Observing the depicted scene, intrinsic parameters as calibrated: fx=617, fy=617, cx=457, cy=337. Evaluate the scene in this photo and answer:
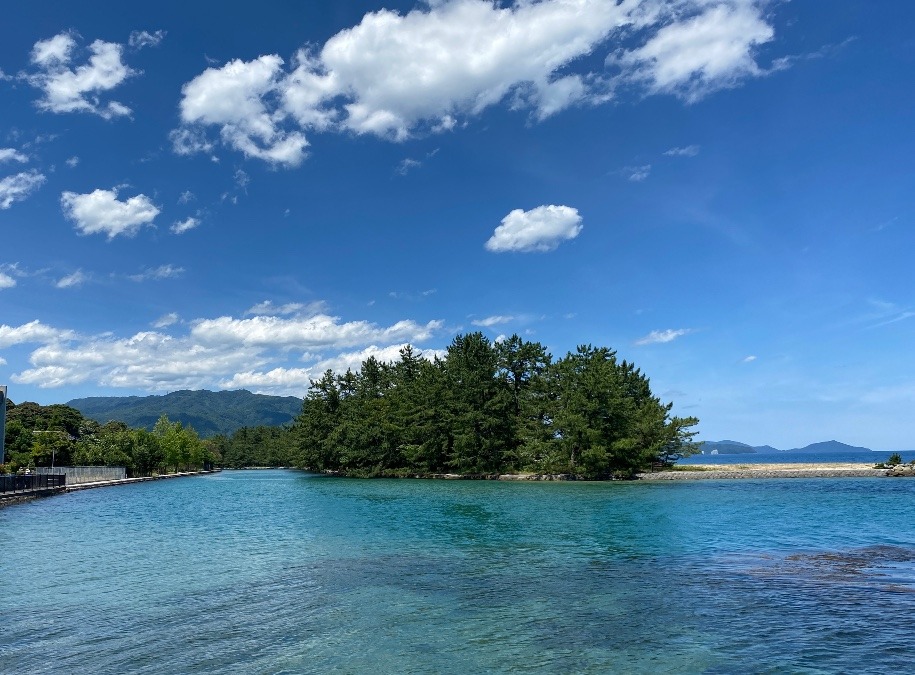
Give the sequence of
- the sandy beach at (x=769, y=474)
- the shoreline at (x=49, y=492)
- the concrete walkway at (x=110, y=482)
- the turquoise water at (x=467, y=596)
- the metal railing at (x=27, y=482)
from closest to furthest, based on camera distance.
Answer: the turquoise water at (x=467, y=596) < the shoreline at (x=49, y=492) < the metal railing at (x=27, y=482) < the concrete walkway at (x=110, y=482) < the sandy beach at (x=769, y=474)

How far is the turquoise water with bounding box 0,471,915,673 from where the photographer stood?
1195 centimetres

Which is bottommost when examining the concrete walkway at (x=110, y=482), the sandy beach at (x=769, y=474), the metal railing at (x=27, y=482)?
the concrete walkway at (x=110, y=482)

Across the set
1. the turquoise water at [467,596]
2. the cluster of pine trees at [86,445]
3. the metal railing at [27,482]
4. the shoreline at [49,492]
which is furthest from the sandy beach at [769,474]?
the cluster of pine trees at [86,445]

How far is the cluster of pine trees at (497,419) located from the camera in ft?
235

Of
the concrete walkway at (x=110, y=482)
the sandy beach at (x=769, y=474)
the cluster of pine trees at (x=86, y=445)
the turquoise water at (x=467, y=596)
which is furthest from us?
the cluster of pine trees at (x=86, y=445)

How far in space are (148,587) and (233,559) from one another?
497cm

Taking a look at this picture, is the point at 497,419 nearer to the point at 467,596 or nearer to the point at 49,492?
the point at 49,492

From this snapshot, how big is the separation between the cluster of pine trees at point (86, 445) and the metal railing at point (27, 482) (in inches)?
577

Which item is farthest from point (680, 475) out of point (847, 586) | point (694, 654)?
point (694, 654)

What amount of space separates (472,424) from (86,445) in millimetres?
63540

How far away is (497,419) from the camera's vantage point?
3258 inches

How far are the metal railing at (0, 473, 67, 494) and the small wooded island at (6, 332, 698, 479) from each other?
1706cm

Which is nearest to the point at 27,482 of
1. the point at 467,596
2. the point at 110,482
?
the point at 110,482

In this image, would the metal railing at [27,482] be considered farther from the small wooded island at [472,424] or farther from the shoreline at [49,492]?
the small wooded island at [472,424]
